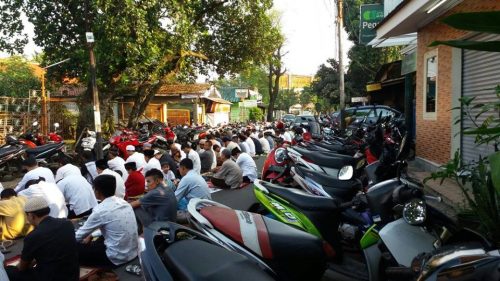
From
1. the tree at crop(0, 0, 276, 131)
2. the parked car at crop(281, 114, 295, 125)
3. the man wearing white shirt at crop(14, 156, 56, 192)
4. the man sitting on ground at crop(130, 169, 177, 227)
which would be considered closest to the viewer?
the man sitting on ground at crop(130, 169, 177, 227)

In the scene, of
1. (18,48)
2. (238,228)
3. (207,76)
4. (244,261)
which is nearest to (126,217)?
(238,228)

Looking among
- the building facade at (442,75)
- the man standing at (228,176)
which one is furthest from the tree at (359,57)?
the man standing at (228,176)

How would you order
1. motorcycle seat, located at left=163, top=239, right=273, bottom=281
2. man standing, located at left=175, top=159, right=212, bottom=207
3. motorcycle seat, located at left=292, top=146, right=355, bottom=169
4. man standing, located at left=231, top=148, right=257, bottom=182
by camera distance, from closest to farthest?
motorcycle seat, located at left=163, top=239, right=273, bottom=281 → man standing, located at left=175, top=159, right=212, bottom=207 → motorcycle seat, located at left=292, top=146, right=355, bottom=169 → man standing, located at left=231, top=148, right=257, bottom=182

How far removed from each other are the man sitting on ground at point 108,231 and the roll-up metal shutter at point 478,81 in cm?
541

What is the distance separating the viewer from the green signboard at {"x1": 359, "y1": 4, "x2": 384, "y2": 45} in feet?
48.9

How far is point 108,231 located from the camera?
15.4ft

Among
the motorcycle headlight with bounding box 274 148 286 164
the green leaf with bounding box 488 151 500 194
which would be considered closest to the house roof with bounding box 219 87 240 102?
the motorcycle headlight with bounding box 274 148 286 164

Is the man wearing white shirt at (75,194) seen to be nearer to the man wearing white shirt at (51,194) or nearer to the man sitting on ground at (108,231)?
the man wearing white shirt at (51,194)

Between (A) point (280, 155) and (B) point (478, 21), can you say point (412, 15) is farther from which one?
(B) point (478, 21)

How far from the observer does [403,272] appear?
2.67m

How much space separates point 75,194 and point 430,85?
8.00 meters

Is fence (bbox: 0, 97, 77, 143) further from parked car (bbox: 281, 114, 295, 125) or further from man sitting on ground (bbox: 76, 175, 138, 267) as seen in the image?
parked car (bbox: 281, 114, 295, 125)

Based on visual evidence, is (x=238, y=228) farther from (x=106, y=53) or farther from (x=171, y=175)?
(x=106, y=53)

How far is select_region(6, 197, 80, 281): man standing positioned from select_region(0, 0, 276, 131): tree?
29.0 feet
